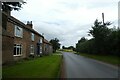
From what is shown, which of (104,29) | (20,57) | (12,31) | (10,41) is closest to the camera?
(10,41)

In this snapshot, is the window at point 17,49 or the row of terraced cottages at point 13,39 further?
the window at point 17,49

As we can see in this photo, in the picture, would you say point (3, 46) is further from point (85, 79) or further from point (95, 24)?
point (95, 24)

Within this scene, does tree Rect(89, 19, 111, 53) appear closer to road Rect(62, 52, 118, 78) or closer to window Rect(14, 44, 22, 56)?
window Rect(14, 44, 22, 56)

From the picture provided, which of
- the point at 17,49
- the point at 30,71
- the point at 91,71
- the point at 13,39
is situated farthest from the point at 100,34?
the point at 30,71

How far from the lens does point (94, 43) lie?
50.3m

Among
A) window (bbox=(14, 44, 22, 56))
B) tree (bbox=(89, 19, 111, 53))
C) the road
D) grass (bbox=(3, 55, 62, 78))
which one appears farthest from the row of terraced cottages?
tree (bbox=(89, 19, 111, 53))

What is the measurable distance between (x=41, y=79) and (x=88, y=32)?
140 feet

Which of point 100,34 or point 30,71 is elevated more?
point 100,34

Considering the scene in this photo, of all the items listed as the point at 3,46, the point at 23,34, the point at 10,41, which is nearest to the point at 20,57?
the point at 23,34

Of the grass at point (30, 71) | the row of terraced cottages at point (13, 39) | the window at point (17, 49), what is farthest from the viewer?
the window at point (17, 49)

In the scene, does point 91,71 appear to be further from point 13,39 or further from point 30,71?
point 13,39

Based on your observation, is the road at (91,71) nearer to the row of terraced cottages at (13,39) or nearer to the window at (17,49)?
the row of terraced cottages at (13,39)

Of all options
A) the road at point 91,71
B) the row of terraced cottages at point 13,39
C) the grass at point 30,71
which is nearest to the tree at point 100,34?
the row of terraced cottages at point 13,39

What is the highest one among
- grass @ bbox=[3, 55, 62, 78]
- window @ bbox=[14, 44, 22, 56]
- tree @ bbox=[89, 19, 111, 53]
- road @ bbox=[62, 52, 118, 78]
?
tree @ bbox=[89, 19, 111, 53]
